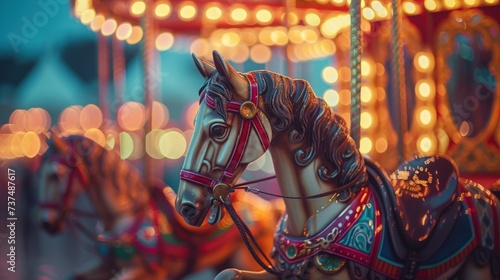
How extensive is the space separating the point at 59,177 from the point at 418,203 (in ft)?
7.78

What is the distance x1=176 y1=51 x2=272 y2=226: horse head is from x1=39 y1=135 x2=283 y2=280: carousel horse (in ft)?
6.16

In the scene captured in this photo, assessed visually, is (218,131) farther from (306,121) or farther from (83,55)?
(83,55)

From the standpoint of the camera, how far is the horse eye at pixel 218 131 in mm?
2326

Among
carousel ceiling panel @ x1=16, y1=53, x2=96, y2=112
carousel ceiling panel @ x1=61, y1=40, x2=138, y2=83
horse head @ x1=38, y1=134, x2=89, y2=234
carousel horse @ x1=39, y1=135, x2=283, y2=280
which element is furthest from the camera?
carousel ceiling panel @ x1=61, y1=40, x2=138, y2=83

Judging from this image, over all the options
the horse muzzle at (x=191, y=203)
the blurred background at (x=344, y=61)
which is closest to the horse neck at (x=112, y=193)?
the blurred background at (x=344, y=61)

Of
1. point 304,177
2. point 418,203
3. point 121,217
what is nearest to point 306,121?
point 304,177

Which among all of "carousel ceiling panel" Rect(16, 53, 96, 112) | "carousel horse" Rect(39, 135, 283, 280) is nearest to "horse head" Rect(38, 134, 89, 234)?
"carousel horse" Rect(39, 135, 283, 280)

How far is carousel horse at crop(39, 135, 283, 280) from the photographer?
13.7 ft

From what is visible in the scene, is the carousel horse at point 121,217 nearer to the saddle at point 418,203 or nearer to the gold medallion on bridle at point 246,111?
the saddle at point 418,203

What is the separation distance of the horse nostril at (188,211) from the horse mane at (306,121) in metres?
0.31

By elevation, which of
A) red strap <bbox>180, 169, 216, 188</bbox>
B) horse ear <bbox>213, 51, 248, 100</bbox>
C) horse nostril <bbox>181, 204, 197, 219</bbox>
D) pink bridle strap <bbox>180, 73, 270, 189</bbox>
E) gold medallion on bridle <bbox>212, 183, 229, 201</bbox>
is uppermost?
horse ear <bbox>213, 51, 248, 100</bbox>

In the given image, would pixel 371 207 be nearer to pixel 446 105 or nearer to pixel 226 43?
pixel 446 105

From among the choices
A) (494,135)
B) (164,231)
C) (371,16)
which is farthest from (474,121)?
(164,231)

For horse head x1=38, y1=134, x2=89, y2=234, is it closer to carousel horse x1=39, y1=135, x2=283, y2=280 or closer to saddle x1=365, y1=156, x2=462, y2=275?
carousel horse x1=39, y1=135, x2=283, y2=280
